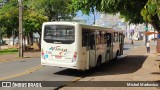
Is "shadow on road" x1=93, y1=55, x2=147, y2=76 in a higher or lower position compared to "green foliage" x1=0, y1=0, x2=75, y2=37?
lower

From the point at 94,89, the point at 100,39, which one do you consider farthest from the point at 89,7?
the point at 94,89

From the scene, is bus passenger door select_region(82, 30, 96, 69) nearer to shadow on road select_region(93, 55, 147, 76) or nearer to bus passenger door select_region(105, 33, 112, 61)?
shadow on road select_region(93, 55, 147, 76)

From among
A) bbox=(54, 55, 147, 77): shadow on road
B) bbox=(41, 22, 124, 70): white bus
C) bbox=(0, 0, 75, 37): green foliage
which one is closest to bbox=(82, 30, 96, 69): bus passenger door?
bbox=(41, 22, 124, 70): white bus

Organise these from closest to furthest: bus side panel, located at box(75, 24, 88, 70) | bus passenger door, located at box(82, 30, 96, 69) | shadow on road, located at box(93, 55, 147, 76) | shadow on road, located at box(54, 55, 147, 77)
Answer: bus side panel, located at box(75, 24, 88, 70) → bus passenger door, located at box(82, 30, 96, 69) → shadow on road, located at box(54, 55, 147, 77) → shadow on road, located at box(93, 55, 147, 76)

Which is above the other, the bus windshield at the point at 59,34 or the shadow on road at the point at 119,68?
the bus windshield at the point at 59,34

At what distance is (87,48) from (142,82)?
14.7 feet

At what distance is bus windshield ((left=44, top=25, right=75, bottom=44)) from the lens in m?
18.0

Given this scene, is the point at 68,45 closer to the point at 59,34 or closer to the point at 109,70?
the point at 59,34

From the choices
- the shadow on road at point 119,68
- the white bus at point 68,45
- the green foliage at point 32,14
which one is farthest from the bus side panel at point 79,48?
the green foliage at point 32,14

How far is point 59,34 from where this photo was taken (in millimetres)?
18281

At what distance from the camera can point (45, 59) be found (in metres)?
18.7

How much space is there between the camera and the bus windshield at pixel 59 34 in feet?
59.2

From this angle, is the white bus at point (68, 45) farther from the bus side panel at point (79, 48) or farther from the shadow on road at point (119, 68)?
the shadow on road at point (119, 68)

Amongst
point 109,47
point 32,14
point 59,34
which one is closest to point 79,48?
point 59,34
